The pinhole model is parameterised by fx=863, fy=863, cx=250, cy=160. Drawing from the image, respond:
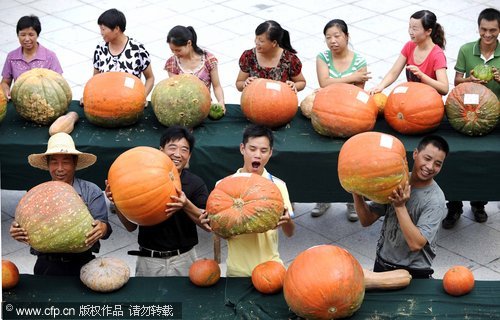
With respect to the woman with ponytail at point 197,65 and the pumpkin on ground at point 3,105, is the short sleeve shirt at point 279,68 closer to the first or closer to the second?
the woman with ponytail at point 197,65

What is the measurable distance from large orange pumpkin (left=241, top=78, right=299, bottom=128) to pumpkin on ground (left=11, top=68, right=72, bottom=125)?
141 centimetres

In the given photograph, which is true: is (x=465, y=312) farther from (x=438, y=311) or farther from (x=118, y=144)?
(x=118, y=144)

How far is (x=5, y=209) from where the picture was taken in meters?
7.41

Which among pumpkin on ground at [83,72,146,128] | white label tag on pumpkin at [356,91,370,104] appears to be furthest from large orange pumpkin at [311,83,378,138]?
pumpkin on ground at [83,72,146,128]

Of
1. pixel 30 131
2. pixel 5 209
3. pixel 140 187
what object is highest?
pixel 140 187

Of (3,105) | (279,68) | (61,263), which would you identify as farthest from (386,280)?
(3,105)

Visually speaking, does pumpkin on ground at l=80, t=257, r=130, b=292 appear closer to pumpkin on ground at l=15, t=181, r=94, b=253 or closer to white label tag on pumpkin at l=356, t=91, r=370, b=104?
pumpkin on ground at l=15, t=181, r=94, b=253

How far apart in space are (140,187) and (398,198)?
1408 millimetres

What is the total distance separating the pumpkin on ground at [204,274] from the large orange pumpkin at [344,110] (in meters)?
1.96

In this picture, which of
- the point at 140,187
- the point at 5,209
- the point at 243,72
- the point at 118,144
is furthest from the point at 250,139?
the point at 5,209

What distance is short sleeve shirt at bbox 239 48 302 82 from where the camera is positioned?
7.14 metres

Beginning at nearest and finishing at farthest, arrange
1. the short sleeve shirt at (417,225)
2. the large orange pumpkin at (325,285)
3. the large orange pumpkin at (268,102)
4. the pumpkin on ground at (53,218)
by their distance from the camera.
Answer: the large orange pumpkin at (325,285)
the pumpkin on ground at (53,218)
the short sleeve shirt at (417,225)
the large orange pumpkin at (268,102)

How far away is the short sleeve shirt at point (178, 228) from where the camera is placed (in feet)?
17.0

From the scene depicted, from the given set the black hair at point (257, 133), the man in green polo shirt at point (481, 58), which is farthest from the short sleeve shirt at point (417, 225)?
the man in green polo shirt at point (481, 58)
